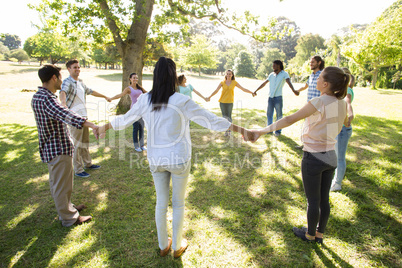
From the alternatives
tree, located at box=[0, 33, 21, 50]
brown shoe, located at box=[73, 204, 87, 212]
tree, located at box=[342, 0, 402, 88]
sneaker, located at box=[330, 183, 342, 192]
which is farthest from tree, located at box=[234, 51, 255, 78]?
tree, located at box=[0, 33, 21, 50]

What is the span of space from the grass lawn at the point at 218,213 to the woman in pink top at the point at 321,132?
67 centimetres

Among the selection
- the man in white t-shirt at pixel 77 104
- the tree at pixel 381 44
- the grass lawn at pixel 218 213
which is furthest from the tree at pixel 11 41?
the man in white t-shirt at pixel 77 104

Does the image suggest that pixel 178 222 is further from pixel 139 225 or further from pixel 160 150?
pixel 139 225

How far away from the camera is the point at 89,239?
3.07 m

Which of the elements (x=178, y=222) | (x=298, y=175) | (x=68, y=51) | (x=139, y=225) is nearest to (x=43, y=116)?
(x=139, y=225)

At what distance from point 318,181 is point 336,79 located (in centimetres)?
119

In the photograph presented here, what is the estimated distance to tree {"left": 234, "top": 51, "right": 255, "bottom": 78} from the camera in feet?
180

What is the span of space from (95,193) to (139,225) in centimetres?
148

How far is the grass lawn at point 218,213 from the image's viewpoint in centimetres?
277

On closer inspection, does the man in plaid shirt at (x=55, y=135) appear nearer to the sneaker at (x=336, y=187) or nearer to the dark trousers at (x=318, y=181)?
the dark trousers at (x=318, y=181)

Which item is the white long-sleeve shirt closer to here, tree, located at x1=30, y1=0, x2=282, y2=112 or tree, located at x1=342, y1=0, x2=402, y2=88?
tree, located at x1=30, y1=0, x2=282, y2=112

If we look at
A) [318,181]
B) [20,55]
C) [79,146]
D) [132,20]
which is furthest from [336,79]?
[20,55]

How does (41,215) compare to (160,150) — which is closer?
(160,150)

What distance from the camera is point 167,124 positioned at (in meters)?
2.23
